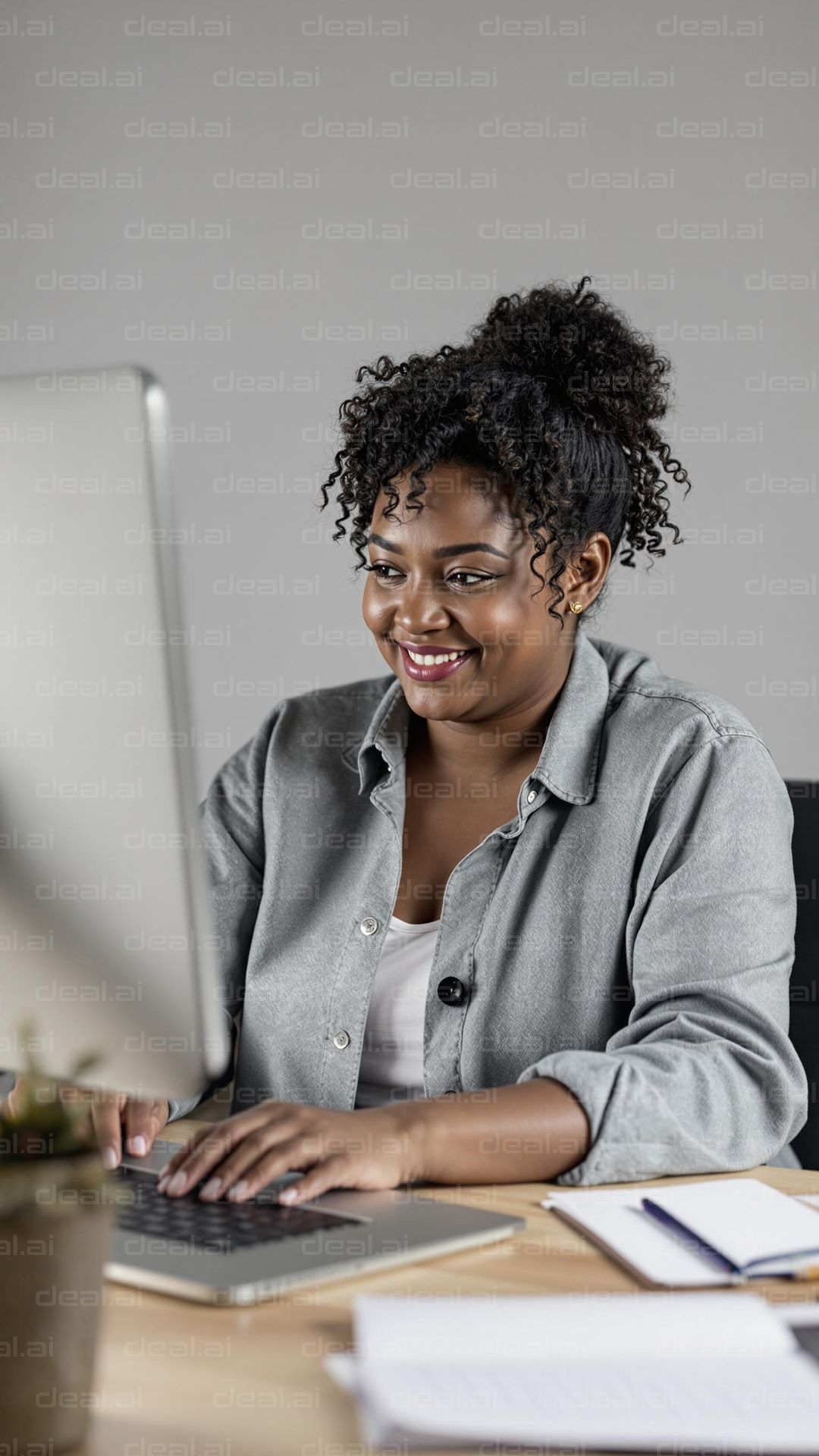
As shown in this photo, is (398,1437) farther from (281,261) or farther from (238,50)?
(238,50)

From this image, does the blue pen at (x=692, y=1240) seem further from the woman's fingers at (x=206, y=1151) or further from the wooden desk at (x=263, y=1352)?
the woman's fingers at (x=206, y=1151)

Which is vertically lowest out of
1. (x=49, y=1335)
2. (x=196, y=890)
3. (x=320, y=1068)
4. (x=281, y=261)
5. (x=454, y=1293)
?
(x=320, y=1068)

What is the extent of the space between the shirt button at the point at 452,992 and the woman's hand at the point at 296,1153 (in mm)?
382

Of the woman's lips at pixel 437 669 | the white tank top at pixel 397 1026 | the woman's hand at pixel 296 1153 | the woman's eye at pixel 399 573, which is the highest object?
the woman's eye at pixel 399 573

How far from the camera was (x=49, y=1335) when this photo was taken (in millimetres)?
571

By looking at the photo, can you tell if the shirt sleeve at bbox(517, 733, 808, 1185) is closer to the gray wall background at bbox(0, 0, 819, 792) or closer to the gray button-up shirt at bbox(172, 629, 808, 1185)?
the gray button-up shirt at bbox(172, 629, 808, 1185)

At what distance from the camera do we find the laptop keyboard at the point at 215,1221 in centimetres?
83

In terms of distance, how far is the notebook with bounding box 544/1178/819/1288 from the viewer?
831mm

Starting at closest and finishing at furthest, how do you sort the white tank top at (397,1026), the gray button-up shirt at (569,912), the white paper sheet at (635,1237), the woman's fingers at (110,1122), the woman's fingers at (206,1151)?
1. the white paper sheet at (635,1237)
2. the woman's fingers at (206,1151)
3. the woman's fingers at (110,1122)
4. the gray button-up shirt at (569,912)
5. the white tank top at (397,1026)

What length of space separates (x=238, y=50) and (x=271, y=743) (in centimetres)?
171

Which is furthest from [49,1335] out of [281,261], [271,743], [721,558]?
[281,261]

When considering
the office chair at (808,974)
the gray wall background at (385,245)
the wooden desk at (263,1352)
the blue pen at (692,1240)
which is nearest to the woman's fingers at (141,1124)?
the wooden desk at (263,1352)

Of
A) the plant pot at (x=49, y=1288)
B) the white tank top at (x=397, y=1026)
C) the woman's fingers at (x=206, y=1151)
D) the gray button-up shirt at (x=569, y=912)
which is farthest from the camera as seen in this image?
the white tank top at (x=397, y=1026)

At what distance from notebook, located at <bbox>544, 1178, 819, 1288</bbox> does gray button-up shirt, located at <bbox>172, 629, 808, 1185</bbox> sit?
101 mm
